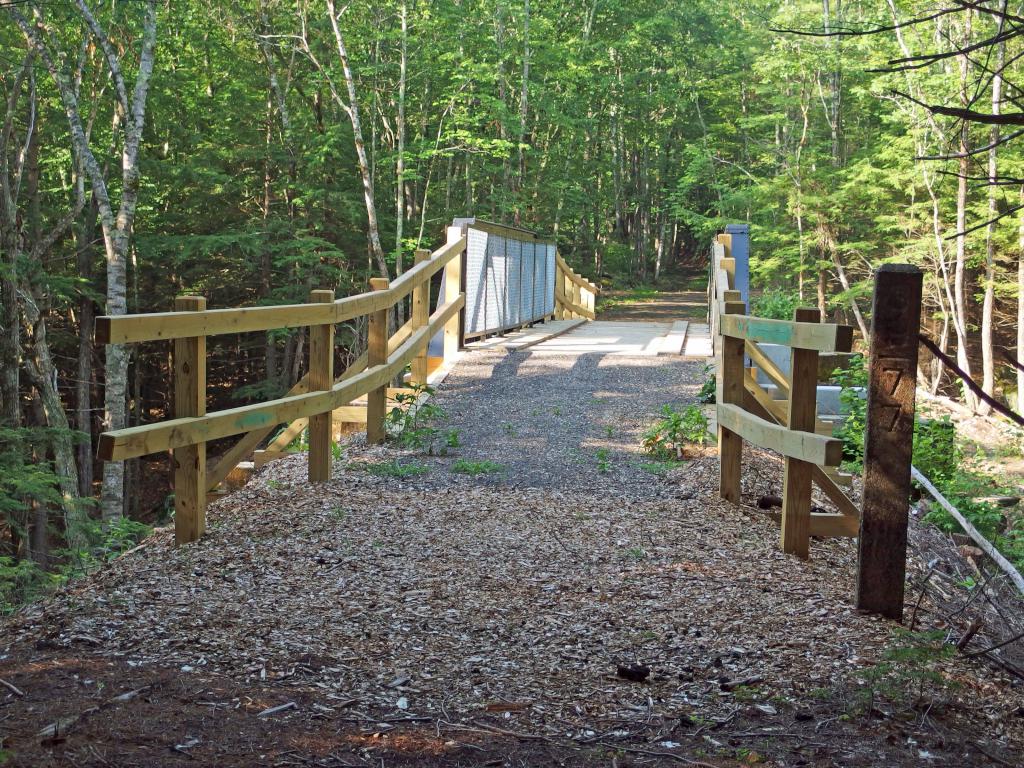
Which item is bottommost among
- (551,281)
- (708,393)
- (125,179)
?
(708,393)

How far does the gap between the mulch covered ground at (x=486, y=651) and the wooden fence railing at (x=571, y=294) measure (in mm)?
16396

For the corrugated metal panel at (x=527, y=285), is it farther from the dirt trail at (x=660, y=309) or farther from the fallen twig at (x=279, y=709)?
the fallen twig at (x=279, y=709)

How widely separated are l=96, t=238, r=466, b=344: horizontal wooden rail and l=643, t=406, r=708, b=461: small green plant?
2.50 meters

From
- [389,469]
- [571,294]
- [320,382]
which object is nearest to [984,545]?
[389,469]

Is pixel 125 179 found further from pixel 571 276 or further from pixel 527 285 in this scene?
pixel 571 276

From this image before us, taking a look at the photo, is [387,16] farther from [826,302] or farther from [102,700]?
[102,700]

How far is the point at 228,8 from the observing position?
22969 millimetres

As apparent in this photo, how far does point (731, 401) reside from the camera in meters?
6.52

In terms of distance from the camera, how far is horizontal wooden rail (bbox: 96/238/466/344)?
4500 millimetres

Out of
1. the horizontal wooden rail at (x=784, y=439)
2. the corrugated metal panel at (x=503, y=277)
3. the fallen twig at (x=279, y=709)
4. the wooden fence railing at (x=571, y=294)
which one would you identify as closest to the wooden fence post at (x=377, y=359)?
the horizontal wooden rail at (x=784, y=439)

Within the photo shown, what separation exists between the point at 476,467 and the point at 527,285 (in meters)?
10.5

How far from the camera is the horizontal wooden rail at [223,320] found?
4500mm

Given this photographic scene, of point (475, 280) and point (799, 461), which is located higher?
point (475, 280)

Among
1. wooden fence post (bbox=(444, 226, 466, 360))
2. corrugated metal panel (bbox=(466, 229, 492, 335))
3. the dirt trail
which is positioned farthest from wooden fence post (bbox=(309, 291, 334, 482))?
the dirt trail
